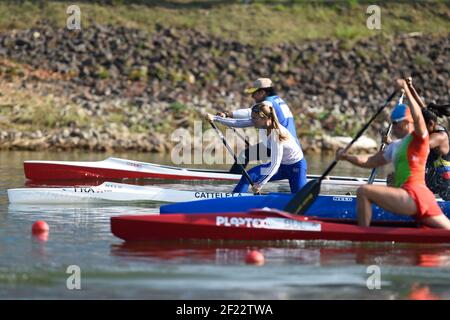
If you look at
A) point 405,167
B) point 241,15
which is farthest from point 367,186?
point 241,15

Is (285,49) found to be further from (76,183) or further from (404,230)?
(404,230)

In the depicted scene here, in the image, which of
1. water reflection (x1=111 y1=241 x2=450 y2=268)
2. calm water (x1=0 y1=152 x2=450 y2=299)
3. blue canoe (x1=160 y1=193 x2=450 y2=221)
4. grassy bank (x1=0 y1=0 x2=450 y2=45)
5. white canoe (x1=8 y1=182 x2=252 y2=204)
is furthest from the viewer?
grassy bank (x1=0 y1=0 x2=450 y2=45)

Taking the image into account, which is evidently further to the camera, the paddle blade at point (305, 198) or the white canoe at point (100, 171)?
the white canoe at point (100, 171)

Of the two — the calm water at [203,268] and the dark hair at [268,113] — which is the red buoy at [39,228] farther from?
the dark hair at [268,113]

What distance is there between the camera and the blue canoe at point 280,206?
1420cm

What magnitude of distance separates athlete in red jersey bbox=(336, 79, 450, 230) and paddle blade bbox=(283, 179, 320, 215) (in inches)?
29.6

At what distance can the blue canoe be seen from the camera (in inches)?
559

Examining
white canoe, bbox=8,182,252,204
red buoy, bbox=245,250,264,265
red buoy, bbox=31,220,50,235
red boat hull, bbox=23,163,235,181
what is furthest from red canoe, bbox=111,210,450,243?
red boat hull, bbox=23,163,235,181

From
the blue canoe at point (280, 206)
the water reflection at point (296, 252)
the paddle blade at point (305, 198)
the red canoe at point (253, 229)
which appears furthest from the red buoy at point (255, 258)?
the blue canoe at point (280, 206)

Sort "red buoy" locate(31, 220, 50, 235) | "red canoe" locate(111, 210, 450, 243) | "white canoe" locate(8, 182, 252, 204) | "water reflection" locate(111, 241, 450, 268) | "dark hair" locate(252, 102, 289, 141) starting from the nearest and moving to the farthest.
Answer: "water reflection" locate(111, 241, 450, 268), "red canoe" locate(111, 210, 450, 243), "red buoy" locate(31, 220, 50, 235), "dark hair" locate(252, 102, 289, 141), "white canoe" locate(8, 182, 252, 204)

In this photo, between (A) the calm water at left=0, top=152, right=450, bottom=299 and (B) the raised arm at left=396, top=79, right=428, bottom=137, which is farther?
(B) the raised arm at left=396, top=79, right=428, bottom=137

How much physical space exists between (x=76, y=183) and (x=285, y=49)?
57.8 feet

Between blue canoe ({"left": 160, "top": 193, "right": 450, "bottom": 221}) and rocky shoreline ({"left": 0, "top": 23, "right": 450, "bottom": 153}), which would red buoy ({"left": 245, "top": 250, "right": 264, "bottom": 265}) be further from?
rocky shoreline ({"left": 0, "top": 23, "right": 450, "bottom": 153})

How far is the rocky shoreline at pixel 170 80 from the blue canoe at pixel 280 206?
1506 cm
